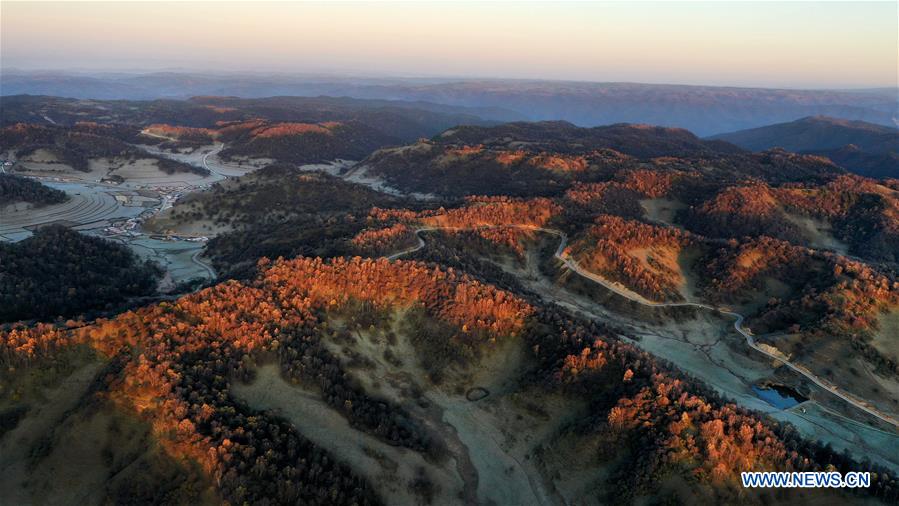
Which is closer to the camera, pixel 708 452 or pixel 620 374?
pixel 708 452

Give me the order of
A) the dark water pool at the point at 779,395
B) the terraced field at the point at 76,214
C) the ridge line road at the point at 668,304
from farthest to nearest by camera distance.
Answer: the terraced field at the point at 76,214, the dark water pool at the point at 779,395, the ridge line road at the point at 668,304

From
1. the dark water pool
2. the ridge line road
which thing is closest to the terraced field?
the ridge line road

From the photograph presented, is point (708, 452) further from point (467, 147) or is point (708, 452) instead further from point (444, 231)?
point (467, 147)

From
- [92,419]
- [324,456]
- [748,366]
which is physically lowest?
[748,366]

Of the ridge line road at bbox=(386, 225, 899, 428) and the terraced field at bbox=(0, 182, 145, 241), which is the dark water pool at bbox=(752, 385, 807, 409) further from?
the terraced field at bbox=(0, 182, 145, 241)

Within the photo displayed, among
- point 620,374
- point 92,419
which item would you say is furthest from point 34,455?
point 620,374

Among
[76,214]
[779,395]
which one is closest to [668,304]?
[779,395]

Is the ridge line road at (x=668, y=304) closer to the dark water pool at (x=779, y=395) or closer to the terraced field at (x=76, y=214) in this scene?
the dark water pool at (x=779, y=395)

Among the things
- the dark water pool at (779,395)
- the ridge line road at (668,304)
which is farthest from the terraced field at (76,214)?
the dark water pool at (779,395)
